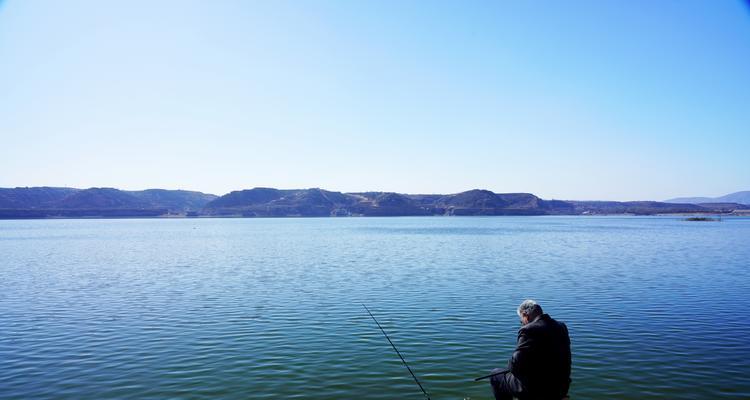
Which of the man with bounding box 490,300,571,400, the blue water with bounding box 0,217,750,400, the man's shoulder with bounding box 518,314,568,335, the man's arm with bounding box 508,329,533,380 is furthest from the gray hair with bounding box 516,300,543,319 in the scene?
the blue water with bounding box 0,217,750,400

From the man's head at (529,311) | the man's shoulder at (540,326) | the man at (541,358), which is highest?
the man's head at (529,311)

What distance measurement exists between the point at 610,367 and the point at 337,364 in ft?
21.5

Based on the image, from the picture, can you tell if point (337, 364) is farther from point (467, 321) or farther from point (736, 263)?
point (736, 263)

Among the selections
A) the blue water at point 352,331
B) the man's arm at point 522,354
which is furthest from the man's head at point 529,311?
the blue water at point 352,331

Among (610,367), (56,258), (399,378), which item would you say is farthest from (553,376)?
(56,258)

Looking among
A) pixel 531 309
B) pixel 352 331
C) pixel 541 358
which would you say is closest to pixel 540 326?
pixel 531 309

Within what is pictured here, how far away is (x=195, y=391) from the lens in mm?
10195

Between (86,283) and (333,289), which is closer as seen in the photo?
(333,289)

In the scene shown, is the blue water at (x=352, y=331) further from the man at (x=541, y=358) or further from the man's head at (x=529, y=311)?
the man's head at (x=529, y=311)

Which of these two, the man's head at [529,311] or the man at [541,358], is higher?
the man's head at [529,311]

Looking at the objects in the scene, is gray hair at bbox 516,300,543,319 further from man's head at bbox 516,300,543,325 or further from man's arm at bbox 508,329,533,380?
man's arm at bbox 508,329,533,380

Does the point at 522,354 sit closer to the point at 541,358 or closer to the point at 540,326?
the point at 541,358

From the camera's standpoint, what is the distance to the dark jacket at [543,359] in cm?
638

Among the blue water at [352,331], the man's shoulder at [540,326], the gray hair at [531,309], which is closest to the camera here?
the man's shoulder at [540,326]
